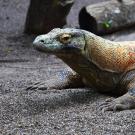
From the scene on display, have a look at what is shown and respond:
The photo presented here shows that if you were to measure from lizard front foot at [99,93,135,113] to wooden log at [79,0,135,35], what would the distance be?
4.89 m

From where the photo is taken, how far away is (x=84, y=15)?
945 centimetres

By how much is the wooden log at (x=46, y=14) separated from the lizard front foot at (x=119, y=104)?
5.04 metres

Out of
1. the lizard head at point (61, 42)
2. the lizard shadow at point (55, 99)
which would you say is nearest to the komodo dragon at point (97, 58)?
the lizard head at point (61, 42)

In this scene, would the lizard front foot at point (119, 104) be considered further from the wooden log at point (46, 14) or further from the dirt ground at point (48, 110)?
the wooden log at point (46, 14)

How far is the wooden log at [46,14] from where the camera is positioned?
9.21 meters

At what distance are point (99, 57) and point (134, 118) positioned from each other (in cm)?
114

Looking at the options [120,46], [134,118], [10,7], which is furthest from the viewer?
[10,7]

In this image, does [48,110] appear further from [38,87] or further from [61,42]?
[38,87]

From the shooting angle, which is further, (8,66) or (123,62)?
(8,66)

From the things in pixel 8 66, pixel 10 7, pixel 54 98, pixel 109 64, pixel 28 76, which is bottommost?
pixel 10 7

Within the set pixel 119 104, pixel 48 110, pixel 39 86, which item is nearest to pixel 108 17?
pixel 39 86

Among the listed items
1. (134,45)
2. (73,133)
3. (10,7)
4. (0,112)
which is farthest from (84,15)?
(73,133)

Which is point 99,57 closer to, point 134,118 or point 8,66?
point 134,118

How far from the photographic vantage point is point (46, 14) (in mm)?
9453
